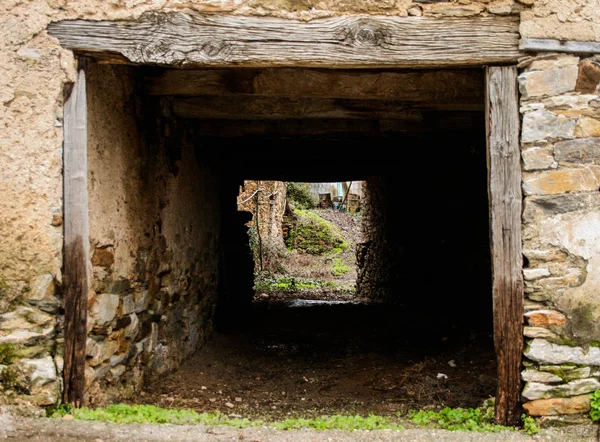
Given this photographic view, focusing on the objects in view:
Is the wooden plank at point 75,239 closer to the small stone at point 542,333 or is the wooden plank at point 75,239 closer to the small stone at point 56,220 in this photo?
the small stone at point 56,220

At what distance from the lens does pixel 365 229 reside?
1109 cm

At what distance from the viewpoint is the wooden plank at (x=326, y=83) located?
3.80 metres

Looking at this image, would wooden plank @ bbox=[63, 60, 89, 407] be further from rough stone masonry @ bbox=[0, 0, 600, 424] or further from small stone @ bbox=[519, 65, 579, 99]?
small stone @ bbox=[519, 65, 579, 99]

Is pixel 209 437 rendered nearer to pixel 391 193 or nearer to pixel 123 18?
pixel 123 18

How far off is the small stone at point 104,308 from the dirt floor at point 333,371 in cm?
72

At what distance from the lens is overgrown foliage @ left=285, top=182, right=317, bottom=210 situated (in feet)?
68.8

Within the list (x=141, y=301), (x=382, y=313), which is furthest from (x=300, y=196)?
(x=141, y=301)

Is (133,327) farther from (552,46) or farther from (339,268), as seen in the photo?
(339,268)

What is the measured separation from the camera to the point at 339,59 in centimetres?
299

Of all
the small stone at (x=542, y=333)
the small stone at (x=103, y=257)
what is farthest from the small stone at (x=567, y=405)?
the small stone at (x=103, y=257)

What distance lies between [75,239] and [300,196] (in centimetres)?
1860

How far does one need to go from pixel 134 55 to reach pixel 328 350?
3873mm

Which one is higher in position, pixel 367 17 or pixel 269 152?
pixel 367 17

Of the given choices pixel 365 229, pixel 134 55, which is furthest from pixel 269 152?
pixel 365 229
